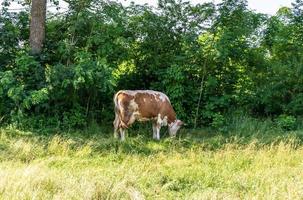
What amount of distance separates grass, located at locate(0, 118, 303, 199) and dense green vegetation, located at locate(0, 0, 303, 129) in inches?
45.5

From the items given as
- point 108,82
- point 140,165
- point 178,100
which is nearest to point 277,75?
point 178,100

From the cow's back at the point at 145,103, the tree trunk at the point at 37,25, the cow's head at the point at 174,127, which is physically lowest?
the cow's head at the point at 174,127

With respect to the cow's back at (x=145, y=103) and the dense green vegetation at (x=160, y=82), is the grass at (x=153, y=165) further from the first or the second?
the cow's back at (x=145, y=103)

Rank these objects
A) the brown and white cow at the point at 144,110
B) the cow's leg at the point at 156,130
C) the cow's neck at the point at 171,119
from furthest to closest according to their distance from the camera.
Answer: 1. the cow's neck at the point at 171,119
2. the cow's leg at the point at 156,130
3. the brown and white cow at the point at 144,110

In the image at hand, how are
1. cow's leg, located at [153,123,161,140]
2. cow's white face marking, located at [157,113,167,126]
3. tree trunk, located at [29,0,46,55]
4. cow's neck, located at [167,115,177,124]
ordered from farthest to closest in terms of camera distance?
tree trunk, located at [29,0,46,55], cow's neck, located at [167,115,177,124], cow's white face marking, located at [157,113,167,126], cow's leg, located at [153,123,161,140]

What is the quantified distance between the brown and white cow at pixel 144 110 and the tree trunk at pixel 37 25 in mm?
2840

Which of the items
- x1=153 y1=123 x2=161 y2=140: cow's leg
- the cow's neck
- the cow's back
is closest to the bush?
the cow's neck

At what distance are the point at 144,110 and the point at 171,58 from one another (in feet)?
7.46

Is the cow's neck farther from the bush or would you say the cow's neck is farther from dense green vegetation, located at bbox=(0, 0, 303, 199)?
the bush

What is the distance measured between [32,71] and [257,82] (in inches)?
268

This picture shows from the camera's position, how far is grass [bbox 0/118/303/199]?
22.7 feet

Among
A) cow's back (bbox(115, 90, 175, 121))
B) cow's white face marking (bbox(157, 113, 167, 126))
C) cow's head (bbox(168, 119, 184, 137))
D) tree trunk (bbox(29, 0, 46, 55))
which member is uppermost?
tree trunk (bbox(29, 0, 46, 55))

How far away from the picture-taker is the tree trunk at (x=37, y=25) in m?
14.0

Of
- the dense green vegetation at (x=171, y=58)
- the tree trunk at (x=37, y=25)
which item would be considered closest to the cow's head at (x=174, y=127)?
the dense green vegetation at (x=171, y=58)
